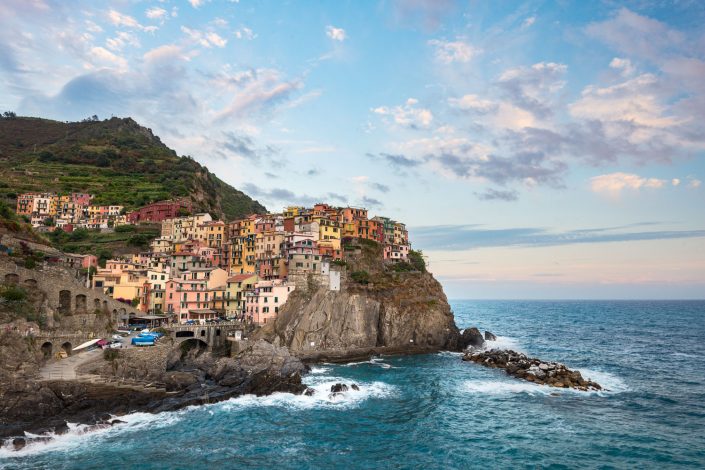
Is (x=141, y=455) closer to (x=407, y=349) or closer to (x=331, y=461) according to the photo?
(x=331, y=461)

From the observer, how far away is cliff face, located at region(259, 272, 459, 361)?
7538 centimetres

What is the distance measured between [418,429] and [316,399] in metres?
12.9

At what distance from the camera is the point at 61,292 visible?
2426 inches

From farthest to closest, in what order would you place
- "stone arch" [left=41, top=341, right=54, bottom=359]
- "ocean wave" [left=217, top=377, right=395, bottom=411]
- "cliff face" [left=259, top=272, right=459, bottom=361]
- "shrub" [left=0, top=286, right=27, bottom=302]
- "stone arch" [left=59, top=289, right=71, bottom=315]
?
"cliff face" [left=259, top=272, right=459, bottom=361] → "stone arch" [left=59, top=289, right=71, bottom=315] → "shrub" [left=0, top=286, right=27, bottom=302] → "stone arch" [left=41, top=341, right=54, bottom=359] → "ocean wave" [left=217, top=377, right=395, bottom=411]

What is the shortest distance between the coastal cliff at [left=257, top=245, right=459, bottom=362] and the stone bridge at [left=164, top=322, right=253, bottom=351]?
457 centimetres

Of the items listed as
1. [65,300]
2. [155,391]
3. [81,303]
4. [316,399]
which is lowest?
[316,399]

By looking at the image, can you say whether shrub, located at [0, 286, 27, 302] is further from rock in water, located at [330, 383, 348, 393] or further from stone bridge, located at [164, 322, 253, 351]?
rock in water, located at [330, 383, 348, 393]

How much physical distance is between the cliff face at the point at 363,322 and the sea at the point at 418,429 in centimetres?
1215

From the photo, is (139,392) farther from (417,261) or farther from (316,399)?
(417,261)

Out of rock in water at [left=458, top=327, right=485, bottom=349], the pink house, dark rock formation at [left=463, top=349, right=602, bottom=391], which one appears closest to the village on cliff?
the pink house

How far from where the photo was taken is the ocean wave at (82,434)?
1347 inches

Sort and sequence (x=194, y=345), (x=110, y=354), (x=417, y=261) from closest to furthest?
(x=110, y=354)
(x=194, y=345)
(x=417, y=261)

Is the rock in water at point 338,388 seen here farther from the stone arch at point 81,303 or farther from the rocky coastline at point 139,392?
the stone arch at point 81,303

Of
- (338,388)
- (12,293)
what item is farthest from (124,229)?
(338,388)
